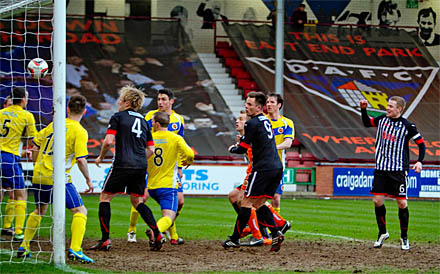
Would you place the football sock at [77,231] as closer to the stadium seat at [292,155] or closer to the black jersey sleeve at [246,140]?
the black jersey sleeve at [246,140]

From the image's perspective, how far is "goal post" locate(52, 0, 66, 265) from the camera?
705 cm

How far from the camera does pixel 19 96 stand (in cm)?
908

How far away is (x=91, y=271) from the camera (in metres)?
6.71

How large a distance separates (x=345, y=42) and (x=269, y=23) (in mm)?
3222

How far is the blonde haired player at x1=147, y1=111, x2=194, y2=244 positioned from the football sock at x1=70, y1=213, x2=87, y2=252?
1.50m

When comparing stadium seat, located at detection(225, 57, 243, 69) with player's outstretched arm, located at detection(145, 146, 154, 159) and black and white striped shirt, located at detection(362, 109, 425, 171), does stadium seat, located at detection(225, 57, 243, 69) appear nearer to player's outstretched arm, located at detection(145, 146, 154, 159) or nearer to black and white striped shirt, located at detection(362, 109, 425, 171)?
black and white striped shirt, located at detection(362, 109, 425, 171)

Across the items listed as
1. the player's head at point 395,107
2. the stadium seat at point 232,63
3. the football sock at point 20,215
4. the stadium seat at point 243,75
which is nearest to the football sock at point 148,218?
the football sock at point 20,215

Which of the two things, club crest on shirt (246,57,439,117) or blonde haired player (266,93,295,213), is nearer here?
blonde haired player (266,93,295,213)

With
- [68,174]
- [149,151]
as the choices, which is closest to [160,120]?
[149,151]

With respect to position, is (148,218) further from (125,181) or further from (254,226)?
(254,226)

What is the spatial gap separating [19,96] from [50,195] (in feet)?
6.71

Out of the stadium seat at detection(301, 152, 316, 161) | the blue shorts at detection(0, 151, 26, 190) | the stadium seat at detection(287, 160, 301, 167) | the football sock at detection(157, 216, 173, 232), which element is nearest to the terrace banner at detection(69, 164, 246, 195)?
the stadium seat at detection(287, 160, 301, 167)

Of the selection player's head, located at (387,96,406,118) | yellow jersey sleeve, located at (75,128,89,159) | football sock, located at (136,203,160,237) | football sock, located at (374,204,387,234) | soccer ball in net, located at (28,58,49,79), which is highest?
soccer ball in net, located at (28,58,49,79)

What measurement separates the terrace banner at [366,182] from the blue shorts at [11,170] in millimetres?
11903
